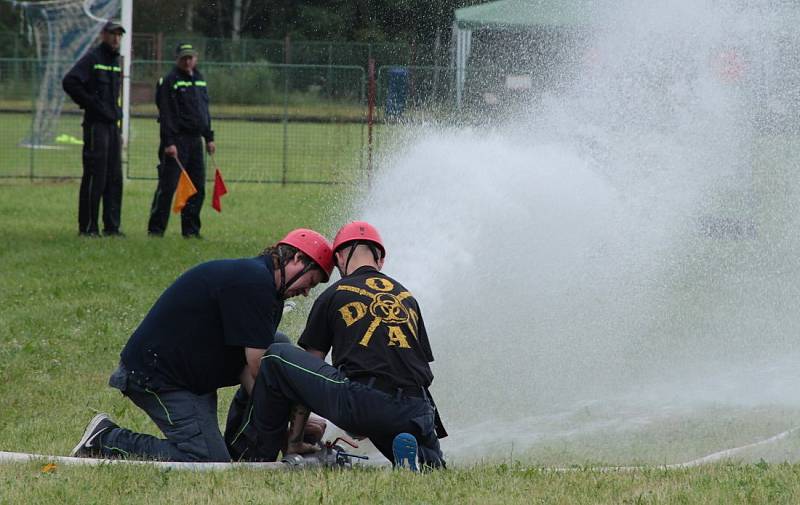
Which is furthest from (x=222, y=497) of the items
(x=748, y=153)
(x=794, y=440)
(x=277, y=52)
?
(x=277, y=52)

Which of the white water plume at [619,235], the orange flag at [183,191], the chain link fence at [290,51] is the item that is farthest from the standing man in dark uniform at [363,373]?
the chain link fence at [290,51]

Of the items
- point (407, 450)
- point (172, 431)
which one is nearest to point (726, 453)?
point (407, 450)

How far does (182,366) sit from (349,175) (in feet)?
48.2

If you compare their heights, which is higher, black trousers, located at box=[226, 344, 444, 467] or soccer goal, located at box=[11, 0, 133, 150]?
soccer goal, located at box=[11, 0, 133, 150]

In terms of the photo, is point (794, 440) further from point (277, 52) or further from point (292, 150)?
point (277, 52)

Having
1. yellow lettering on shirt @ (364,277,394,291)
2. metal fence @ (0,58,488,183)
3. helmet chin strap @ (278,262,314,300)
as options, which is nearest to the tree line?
metal fence @ (0,58,488,183)

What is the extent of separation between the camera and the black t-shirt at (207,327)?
569 cm

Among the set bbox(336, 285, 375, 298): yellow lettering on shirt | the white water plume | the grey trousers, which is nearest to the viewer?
bbox(336, 285, 375, 298): yellow lettering on shirt

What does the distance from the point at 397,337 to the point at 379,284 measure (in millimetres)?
293

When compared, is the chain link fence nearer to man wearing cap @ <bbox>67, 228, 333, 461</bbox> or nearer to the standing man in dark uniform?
man wearing cap @ <bbox>67, 228, 333, 461</bbox>

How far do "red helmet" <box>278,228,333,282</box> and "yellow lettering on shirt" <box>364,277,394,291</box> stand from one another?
280 millimetres

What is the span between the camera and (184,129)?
14.6 metres

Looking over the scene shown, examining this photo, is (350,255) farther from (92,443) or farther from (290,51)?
(290,51)

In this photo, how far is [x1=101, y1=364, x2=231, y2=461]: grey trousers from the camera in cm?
592
